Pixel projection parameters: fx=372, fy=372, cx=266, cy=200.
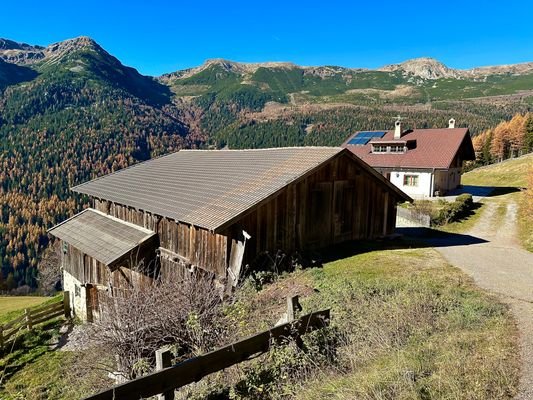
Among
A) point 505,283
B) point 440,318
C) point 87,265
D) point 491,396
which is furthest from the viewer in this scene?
point 87,265

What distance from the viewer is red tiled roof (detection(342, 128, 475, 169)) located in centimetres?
3806

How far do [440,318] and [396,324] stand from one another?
56.7 inches

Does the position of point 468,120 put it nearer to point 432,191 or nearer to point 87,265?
point 432,191

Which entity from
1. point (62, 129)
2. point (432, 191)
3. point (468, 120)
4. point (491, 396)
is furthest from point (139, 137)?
point (491, 396)

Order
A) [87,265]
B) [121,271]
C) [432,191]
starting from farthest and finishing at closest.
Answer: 1. [432,191]
2. [87,265]
3. [121,271]

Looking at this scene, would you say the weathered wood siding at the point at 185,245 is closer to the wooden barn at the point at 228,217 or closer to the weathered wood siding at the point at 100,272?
the wooden barn at the point at 228,217

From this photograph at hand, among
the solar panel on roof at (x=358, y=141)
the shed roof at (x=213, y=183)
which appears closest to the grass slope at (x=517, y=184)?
the shed roof at (x=213, y=183)

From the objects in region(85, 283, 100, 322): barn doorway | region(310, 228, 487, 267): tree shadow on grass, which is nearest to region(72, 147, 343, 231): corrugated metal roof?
region(310, 228, 487, 267): tree shadow on grass

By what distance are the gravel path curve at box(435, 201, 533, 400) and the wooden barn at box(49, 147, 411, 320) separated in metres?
4.44

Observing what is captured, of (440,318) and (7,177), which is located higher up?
(440,318)

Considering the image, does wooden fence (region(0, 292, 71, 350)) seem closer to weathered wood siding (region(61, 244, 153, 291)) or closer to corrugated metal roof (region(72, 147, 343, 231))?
weathered wood siding (region(61, 244, 153, 291))

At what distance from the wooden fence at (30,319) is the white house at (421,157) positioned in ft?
104

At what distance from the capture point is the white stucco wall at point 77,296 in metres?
21.8

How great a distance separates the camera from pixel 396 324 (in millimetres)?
7320
